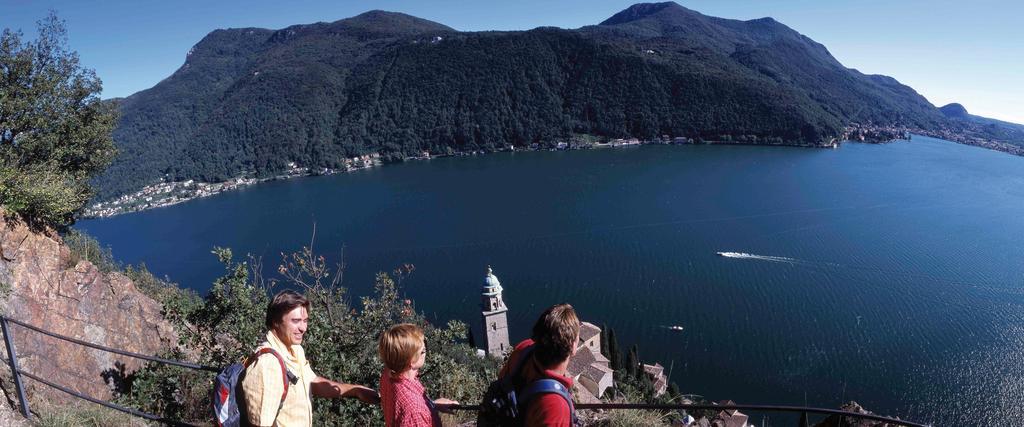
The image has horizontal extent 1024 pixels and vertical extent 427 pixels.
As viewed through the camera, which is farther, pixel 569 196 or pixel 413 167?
pixel 413 167

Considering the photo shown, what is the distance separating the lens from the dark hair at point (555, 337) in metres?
1.72

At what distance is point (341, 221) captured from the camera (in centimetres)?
5297

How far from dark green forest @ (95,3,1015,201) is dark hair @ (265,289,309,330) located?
96747 mm

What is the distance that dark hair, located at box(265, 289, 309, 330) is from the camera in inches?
79.4

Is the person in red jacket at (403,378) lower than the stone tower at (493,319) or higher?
higher

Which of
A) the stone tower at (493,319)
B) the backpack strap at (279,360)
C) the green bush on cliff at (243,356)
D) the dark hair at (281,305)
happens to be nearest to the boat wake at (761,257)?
the stone tower at (493,319)

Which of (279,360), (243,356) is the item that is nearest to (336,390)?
(279,360)

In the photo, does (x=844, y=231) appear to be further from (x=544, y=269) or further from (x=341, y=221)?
(x=341, y=221)

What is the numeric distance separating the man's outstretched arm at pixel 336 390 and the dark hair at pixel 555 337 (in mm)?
901

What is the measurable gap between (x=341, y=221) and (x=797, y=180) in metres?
52.7

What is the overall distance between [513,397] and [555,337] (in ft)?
0.79

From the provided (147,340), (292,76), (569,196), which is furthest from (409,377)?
(292,76)

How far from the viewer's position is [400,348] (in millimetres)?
1914

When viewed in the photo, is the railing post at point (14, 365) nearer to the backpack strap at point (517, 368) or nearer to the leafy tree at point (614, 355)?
the backpack strap at point (517, 368)
